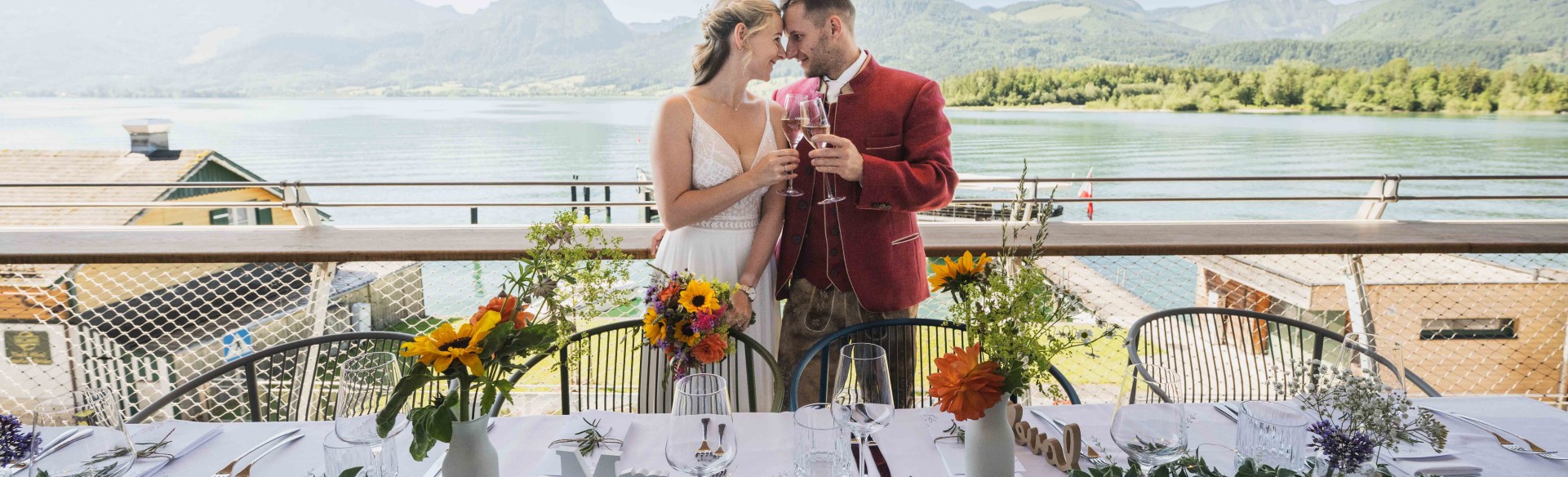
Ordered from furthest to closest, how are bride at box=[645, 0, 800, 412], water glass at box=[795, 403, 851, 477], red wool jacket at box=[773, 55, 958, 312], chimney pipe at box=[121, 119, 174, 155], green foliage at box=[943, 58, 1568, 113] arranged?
green foliage at box=[943, 58, 1568, 113]
chimney pipe at box=[121, 119, 174, 155]
red wool jacket at box=[773, 55, 958, 312]
bride at box=[645, 0, 800, 412]
water glass at box=[795, 403, 851, 477]

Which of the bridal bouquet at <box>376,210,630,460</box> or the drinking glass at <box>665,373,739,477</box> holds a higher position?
the bridal bouquet at <box>376,210,630,460</box>

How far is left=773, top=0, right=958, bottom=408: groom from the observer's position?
6.07 feet

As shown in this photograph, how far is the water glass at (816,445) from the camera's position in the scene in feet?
3.27

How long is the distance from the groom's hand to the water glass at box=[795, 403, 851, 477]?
0.81m

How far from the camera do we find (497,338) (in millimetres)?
924

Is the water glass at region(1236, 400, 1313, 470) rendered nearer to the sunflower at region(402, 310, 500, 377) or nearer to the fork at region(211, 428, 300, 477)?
the sunflower at region(402, 310, 500, 377)

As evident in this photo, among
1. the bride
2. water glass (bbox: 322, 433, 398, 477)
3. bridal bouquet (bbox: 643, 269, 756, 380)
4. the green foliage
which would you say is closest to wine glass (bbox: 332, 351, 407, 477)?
water glass (bbox: 322, 433, 398, 477)

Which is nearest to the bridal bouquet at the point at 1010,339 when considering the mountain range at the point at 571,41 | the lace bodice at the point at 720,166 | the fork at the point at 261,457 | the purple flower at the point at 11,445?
the lace bodice at the point at 720,166

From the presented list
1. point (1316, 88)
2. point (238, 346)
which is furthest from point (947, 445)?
point (1316, 88)

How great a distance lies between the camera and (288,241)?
113 inches

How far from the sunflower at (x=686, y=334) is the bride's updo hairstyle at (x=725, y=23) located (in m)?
0.74

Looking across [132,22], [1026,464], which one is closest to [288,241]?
[1026,464]

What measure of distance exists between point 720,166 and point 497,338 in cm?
100

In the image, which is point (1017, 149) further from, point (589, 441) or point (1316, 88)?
point (589, 441)
